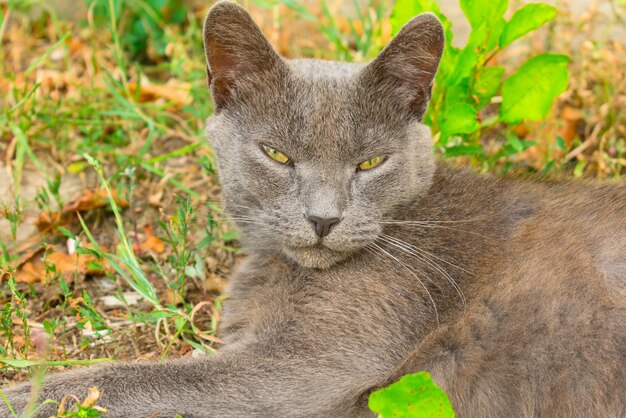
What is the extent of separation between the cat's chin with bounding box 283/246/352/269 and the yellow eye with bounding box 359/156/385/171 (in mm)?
257

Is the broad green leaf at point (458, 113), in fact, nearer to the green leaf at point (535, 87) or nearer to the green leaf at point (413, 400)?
the green leaf at point (535, 87)

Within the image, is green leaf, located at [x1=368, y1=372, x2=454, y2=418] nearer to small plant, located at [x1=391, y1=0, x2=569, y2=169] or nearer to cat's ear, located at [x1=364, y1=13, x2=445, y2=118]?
cat's ear, located at [x1=364, y1=13, x2=445, y2=118]

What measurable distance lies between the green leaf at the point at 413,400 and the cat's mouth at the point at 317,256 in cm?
49

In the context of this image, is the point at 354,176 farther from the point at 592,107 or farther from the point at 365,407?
the point at 592,107

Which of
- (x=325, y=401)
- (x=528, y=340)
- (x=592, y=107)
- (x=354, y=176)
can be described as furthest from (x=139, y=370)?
(x=592, y=107)

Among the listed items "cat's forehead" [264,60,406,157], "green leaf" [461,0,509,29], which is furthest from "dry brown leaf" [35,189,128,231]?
"green leaf" [461,0,509,29]

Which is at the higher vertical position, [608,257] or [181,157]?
[608,257]

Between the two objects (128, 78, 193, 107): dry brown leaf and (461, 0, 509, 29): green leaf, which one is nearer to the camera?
(461, 0, 509, 29): green leaf

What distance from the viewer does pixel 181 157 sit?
12.1 ft

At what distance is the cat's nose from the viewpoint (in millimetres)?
2254

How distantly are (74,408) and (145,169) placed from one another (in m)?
1.48

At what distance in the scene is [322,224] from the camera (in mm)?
2262

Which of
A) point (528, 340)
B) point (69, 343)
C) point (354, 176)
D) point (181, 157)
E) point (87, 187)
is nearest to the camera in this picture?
point (528, 340)

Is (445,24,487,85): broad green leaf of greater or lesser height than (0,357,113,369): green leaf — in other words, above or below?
above
